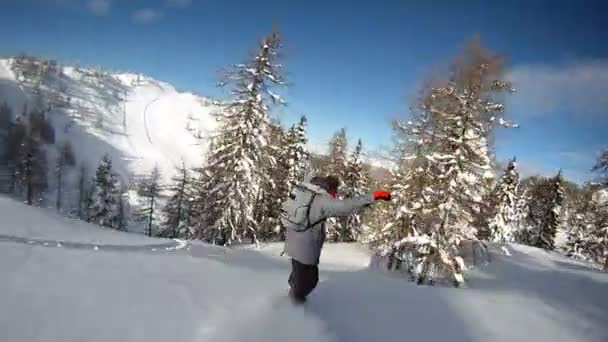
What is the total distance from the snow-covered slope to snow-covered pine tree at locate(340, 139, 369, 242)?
1229 inches

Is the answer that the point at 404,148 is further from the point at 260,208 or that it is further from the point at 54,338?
the point at 54,338

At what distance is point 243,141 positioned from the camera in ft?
83.7

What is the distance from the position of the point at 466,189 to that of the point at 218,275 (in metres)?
14.1

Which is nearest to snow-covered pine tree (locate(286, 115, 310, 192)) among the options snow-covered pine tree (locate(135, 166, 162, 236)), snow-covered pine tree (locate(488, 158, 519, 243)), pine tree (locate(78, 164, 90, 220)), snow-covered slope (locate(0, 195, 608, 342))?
snow-covered pine tree (locate(135, 166, 162, 236))

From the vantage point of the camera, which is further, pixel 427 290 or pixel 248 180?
pixel 248 180

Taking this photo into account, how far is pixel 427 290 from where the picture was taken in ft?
30.2

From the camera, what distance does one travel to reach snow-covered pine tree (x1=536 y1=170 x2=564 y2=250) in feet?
178

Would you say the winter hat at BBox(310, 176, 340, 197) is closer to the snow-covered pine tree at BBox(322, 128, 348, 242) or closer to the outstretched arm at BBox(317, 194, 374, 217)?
the outstretched arm at BBox(317, 194, 374, 217)

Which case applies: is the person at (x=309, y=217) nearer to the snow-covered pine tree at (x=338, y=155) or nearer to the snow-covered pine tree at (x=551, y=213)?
the snow-covered pine tree at (x=338, y=155)

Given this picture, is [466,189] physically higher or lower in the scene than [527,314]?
higher

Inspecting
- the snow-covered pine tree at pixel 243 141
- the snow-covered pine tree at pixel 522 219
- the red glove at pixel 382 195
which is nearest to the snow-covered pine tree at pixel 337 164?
the snow-covered pine tree at pixel 243 141

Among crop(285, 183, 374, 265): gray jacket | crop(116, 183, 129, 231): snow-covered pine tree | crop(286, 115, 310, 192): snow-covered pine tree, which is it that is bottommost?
crop(116, 183, 129, 231): snow-covered pine tree

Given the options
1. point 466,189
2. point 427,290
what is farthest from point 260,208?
point 427,290

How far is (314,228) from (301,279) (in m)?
0.81
